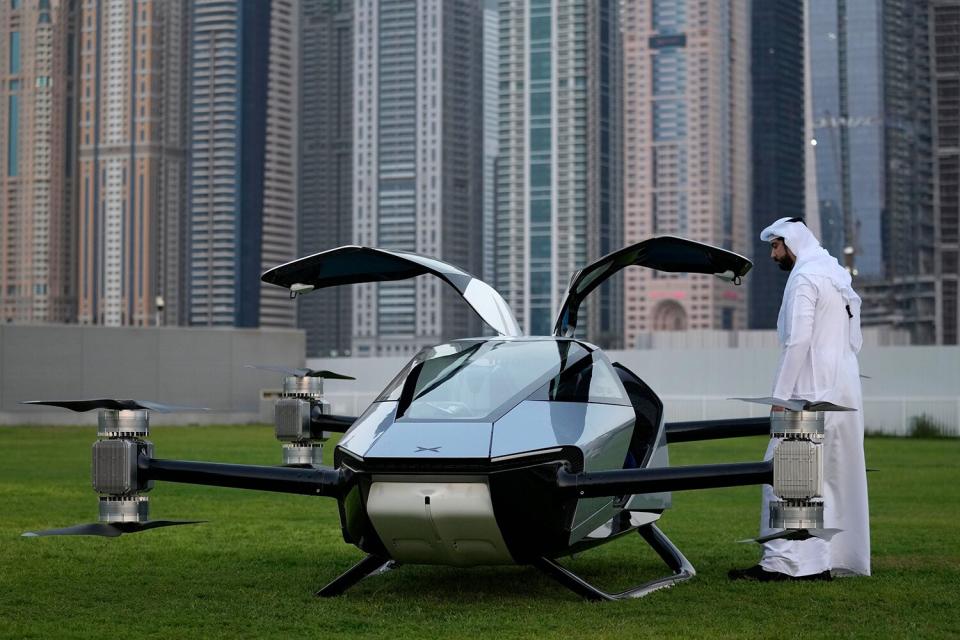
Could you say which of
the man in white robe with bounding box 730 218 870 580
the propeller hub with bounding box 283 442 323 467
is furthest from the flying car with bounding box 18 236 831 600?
the propeller hub with bounding box 283 442 323 467

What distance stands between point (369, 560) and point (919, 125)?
17562 centimetres

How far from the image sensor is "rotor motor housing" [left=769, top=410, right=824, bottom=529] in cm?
783

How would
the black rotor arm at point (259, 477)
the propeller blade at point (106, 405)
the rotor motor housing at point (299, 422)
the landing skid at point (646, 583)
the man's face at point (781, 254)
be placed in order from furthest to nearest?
the rotor motor housing at point (299, 422) < the man's face at point (781, 254) < the landing skid at point (646, 583) < the black rotor arm at point (259, 477) < the propeller blade at point (106, 405)

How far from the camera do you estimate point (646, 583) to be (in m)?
10.1

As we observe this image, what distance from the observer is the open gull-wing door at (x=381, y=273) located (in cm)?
1036

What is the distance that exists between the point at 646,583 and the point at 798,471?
252 cm

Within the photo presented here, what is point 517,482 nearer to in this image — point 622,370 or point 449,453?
point 449,453

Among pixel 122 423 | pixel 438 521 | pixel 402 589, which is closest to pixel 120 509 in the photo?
pixel 122 423

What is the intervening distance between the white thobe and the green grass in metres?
0.27

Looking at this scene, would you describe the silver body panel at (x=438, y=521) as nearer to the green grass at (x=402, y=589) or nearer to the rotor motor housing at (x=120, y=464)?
the green grass at (x=402, y=589)

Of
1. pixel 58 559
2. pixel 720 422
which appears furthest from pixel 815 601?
pixel 58 559

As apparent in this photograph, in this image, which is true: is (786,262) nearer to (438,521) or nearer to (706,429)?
(706,429)

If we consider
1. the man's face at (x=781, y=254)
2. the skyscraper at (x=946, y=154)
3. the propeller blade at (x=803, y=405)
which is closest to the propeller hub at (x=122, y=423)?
the propeller blade at (x=803, y=405)

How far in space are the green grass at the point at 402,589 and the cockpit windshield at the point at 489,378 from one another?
4.23 feet
